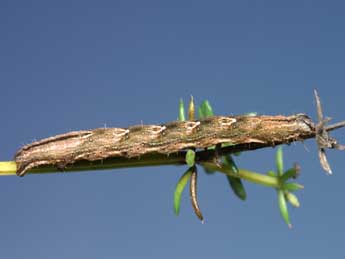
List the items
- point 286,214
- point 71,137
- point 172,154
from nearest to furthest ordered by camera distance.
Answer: point 286,214 < point 172,154 < point 71,137

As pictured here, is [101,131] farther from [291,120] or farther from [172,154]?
[291,120]

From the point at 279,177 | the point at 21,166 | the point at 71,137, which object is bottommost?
the point at 279,177

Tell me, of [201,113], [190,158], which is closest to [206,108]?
[201,113]

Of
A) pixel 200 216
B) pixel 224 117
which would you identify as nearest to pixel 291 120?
pixel 224 117

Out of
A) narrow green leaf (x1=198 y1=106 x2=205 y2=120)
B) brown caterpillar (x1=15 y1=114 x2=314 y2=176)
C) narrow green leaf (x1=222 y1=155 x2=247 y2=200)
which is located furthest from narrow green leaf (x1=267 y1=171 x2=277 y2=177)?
narrow green leaf (x1=198 y1=106 x2=205 y2=120)

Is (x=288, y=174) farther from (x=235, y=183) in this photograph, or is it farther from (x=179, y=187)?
(x=179, y=187)

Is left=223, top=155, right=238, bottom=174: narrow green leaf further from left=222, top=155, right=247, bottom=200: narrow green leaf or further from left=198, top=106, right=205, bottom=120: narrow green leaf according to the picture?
left=198, top=106, right=205, bottom=120: narrow green leaf
